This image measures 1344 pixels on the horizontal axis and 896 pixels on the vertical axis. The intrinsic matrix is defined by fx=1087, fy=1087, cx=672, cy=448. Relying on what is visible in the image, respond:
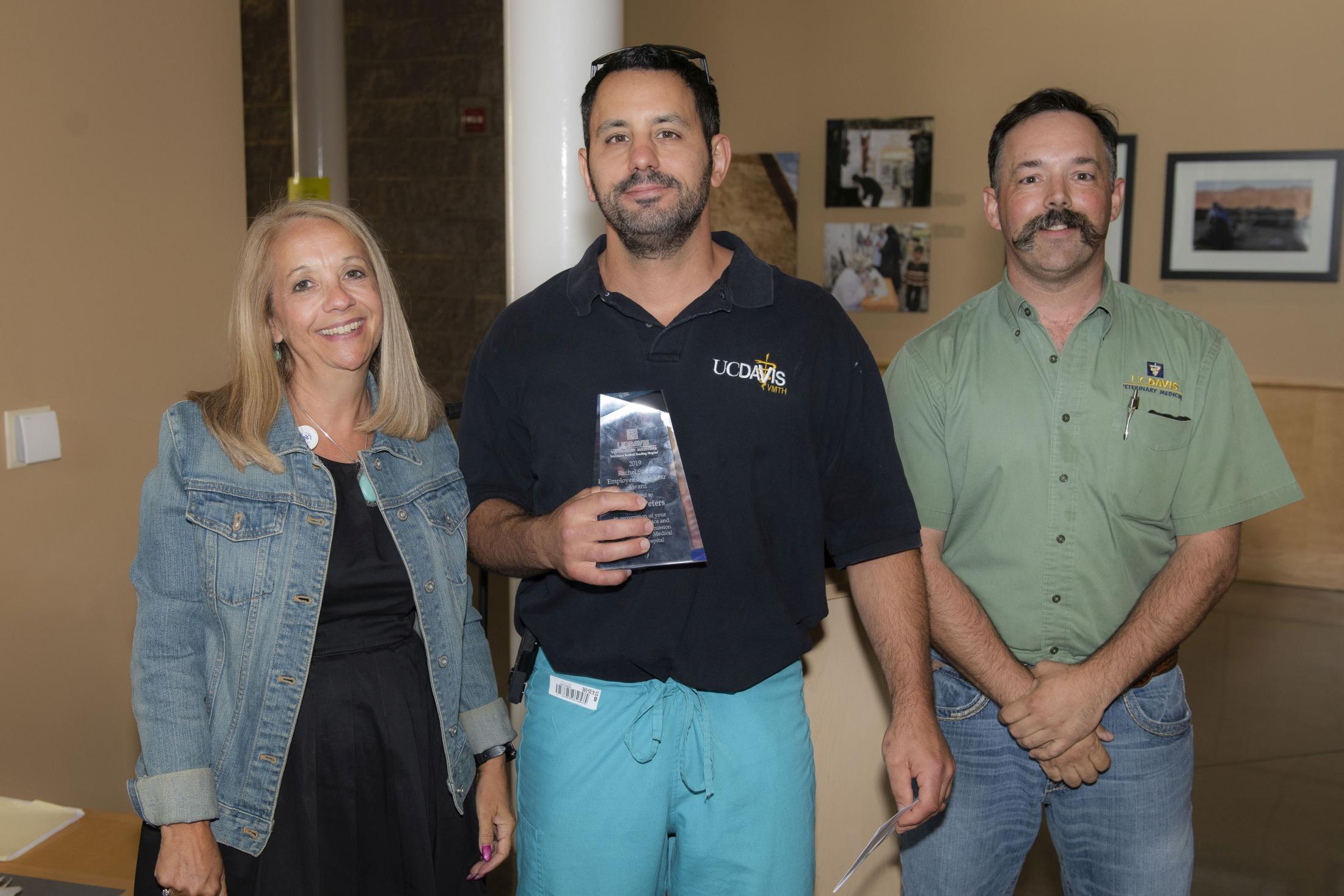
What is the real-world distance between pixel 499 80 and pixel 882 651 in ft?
21.3

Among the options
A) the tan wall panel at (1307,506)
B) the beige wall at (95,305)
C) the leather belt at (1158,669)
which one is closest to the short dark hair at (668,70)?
the leather belt at (1158,669)

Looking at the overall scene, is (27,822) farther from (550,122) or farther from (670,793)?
(550,122)

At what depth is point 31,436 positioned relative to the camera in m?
2.62

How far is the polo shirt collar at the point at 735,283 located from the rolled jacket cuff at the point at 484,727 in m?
0.77

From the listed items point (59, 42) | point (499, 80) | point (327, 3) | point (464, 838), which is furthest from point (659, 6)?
point (464, 838)

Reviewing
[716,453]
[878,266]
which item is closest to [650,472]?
[716,453]

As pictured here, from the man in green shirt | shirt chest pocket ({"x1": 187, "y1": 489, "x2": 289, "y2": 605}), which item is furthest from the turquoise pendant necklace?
the man in green shirt

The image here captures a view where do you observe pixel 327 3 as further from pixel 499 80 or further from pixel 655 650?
pixel 655 650

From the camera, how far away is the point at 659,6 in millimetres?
7344

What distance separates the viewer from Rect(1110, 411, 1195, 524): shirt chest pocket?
6.48 feet

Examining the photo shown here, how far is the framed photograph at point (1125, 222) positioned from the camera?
6.48 metres

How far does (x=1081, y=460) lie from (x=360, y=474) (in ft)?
4.25

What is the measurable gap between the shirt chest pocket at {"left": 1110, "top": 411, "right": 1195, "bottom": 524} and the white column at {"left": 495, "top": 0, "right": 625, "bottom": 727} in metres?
1.36

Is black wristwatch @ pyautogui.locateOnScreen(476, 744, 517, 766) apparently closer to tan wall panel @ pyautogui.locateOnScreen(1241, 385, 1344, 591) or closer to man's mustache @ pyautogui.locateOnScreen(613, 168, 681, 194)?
man's mustache @ pyautogui.locateOnScreen(613, 168, 681, 194)
